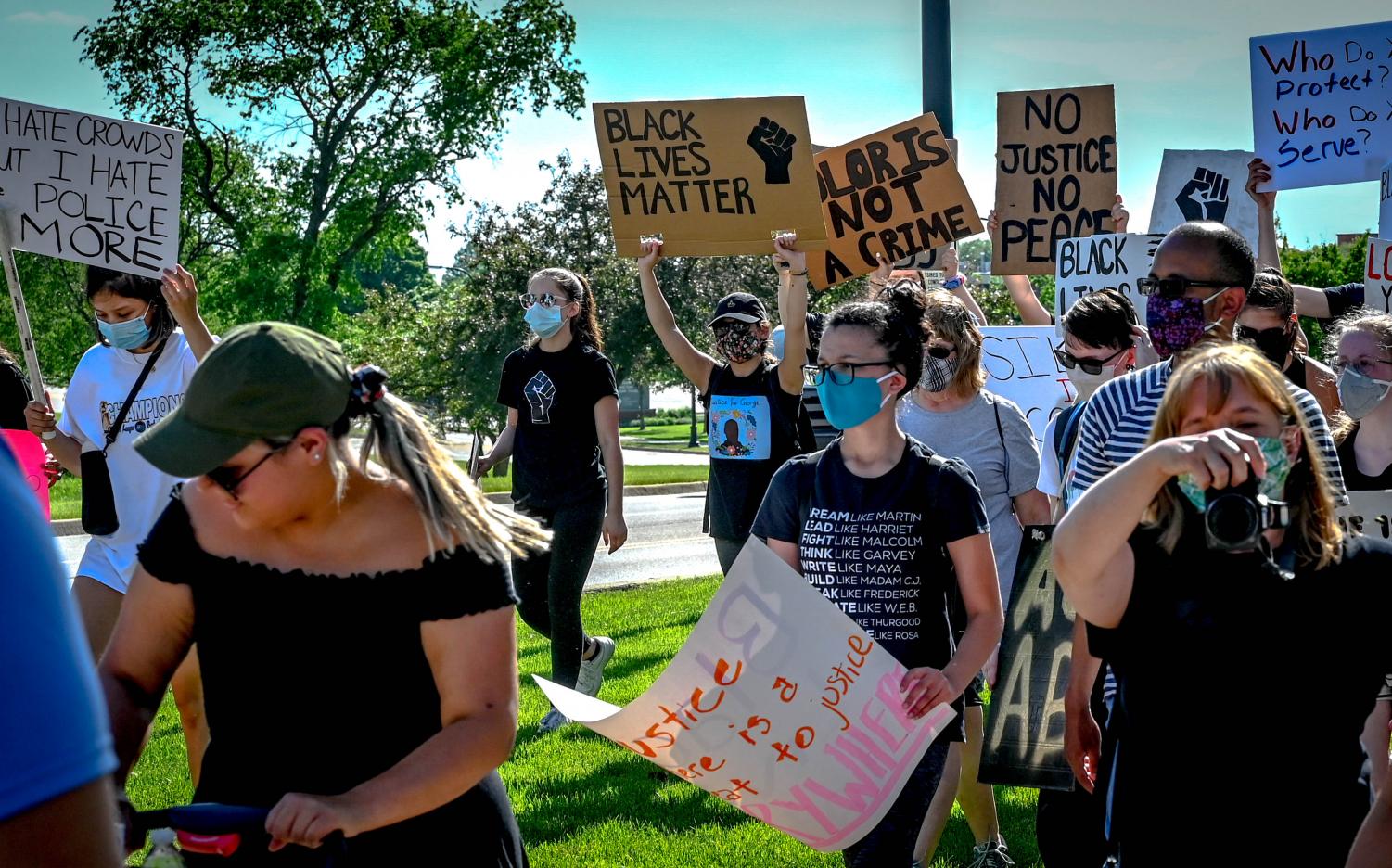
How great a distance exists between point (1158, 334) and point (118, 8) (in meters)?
26.9

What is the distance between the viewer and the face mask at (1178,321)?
3.62m

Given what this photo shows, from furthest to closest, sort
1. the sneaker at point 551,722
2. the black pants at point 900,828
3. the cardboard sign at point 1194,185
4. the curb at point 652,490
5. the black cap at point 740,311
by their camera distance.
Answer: the curb at point 652,490, the cardboard sign at point 1194,185, the sneaker at point 551,722, the black cap at point 740,311, the black pants at point 900,828

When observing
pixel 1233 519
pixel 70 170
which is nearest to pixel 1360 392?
pixel 1233 519

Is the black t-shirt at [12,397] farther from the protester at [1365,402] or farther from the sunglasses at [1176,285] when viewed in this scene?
the protester at [1365,402]

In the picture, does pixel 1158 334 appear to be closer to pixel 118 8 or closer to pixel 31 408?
pixel 31 408

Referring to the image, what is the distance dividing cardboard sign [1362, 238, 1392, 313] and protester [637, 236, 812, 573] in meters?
2.65

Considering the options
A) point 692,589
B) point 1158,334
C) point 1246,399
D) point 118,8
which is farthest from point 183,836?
point 118,8

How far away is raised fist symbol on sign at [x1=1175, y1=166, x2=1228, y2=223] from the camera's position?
27.4ft

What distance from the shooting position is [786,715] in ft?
11.9

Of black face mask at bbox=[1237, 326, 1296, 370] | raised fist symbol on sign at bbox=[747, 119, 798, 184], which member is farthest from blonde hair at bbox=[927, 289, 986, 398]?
raised fist symbol on sign at bbox=[747, 119, 798, 184]

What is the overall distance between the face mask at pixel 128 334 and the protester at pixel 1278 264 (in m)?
4.87

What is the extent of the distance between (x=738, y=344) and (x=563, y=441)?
1026 millimetres

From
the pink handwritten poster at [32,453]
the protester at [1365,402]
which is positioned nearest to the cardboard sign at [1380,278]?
the protester at [1365,402]

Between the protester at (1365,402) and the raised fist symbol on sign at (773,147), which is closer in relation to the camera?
the protester at (1365,402)
